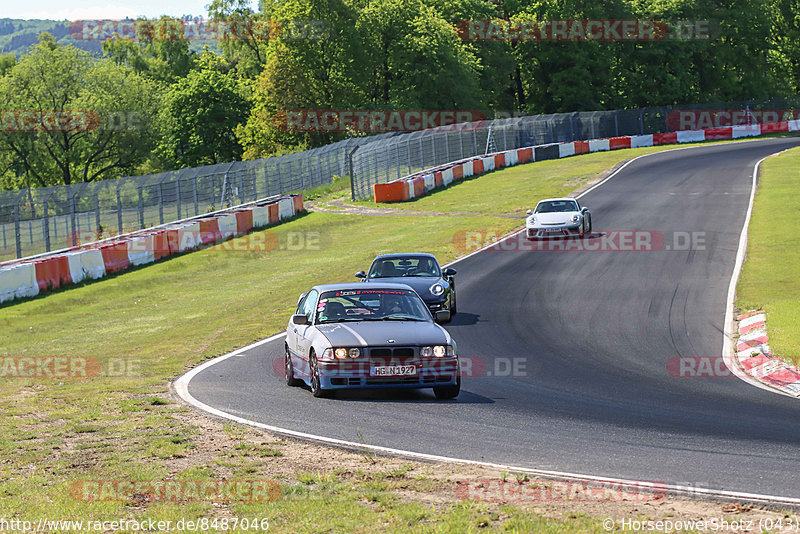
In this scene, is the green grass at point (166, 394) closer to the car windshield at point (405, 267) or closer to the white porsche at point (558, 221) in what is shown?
the car windshield at point (405, 267)

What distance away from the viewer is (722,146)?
6275 centimetres

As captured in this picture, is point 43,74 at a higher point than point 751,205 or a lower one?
higher

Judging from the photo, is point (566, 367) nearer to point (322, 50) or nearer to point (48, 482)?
point (48, 482)

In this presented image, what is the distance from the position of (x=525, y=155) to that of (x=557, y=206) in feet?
97.4

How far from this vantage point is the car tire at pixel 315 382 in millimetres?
11930

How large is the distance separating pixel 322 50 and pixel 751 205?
52.1 metres

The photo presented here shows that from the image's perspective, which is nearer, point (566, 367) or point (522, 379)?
point (522, 379)

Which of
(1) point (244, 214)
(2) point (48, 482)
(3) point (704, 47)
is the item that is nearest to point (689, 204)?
(1) point (244, 214)

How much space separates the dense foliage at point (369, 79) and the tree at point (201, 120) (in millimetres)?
137

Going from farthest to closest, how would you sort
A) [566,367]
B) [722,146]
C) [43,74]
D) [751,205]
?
[43,74], [722,146], [751,205], [566,367]

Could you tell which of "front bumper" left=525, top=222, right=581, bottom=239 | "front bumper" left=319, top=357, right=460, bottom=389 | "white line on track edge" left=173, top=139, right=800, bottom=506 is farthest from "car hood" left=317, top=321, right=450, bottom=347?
"front bumper" left=525, top=222, right=581, bottom=239

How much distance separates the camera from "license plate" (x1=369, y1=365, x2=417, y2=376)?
11.7 metres

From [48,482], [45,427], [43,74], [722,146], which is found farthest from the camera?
[43,74]

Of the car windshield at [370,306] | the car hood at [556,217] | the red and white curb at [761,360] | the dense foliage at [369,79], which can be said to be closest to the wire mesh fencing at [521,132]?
the dense foliage at [369,79]
